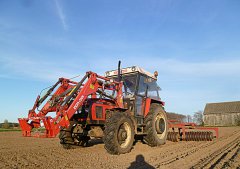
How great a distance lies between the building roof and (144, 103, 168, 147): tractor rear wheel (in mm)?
49251

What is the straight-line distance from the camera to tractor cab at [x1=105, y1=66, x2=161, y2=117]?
346 inches

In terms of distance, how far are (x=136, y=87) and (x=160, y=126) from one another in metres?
1.83

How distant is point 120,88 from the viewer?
8.61 meters

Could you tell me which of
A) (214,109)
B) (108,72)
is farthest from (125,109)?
(214,109)

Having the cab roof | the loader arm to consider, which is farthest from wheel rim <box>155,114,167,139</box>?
the loader arm

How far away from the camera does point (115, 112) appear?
752 centimetres

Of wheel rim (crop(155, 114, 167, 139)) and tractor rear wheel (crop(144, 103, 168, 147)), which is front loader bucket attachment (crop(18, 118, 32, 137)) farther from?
wheel rim (crop(155, 114, 167, 139))

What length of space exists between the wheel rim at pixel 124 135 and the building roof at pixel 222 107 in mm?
51710

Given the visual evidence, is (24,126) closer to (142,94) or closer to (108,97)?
(108,97)

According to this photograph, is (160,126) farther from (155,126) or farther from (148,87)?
(148,87)

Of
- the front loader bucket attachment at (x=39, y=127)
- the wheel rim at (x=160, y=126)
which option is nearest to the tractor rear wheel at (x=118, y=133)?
the front loader bucket attachment at (x=39, y=127)

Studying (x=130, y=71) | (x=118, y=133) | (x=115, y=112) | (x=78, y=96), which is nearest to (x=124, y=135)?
(x=118, y=133)

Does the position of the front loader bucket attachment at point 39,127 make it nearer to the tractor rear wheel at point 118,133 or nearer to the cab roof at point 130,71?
the tractor rear wheel at point 118,133

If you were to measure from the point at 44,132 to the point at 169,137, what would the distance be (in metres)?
6.38
